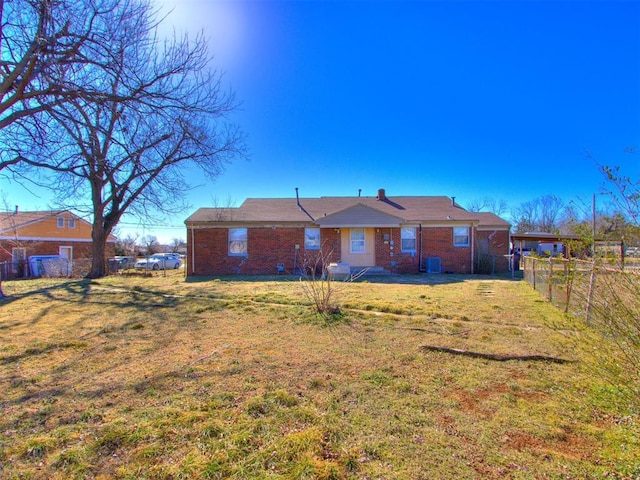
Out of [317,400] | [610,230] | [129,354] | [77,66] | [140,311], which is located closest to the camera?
[610,230]

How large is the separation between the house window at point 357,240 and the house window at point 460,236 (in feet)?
15.3

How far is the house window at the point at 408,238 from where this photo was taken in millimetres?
17266

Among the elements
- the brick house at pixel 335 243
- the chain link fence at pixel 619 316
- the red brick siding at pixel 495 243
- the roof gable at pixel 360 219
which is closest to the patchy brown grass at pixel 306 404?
the chain link fence at pixel 619 316

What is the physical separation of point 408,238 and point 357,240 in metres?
2.61

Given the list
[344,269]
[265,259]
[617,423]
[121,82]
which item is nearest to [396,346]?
[617,423]

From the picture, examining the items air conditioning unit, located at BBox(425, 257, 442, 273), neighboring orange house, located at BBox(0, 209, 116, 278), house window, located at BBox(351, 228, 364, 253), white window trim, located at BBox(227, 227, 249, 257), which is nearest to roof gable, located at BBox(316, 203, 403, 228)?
house window, located at BBox(351, 228, 364, 253)

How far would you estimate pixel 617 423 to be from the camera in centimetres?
284

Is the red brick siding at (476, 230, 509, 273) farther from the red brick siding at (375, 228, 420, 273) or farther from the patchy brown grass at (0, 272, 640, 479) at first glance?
the patchy brown grass at (0, 272, 640, 479)

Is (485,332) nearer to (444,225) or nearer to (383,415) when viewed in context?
(383,415)

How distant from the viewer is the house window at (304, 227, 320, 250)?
17.2m

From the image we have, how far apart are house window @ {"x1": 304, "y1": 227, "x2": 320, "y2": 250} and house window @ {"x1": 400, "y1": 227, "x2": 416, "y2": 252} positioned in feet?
14.0

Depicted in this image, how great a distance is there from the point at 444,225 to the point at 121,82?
14818 mm

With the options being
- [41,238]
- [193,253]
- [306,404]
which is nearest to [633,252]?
[306,404]

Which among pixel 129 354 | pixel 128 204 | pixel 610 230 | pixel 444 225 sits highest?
pixel 128 204
